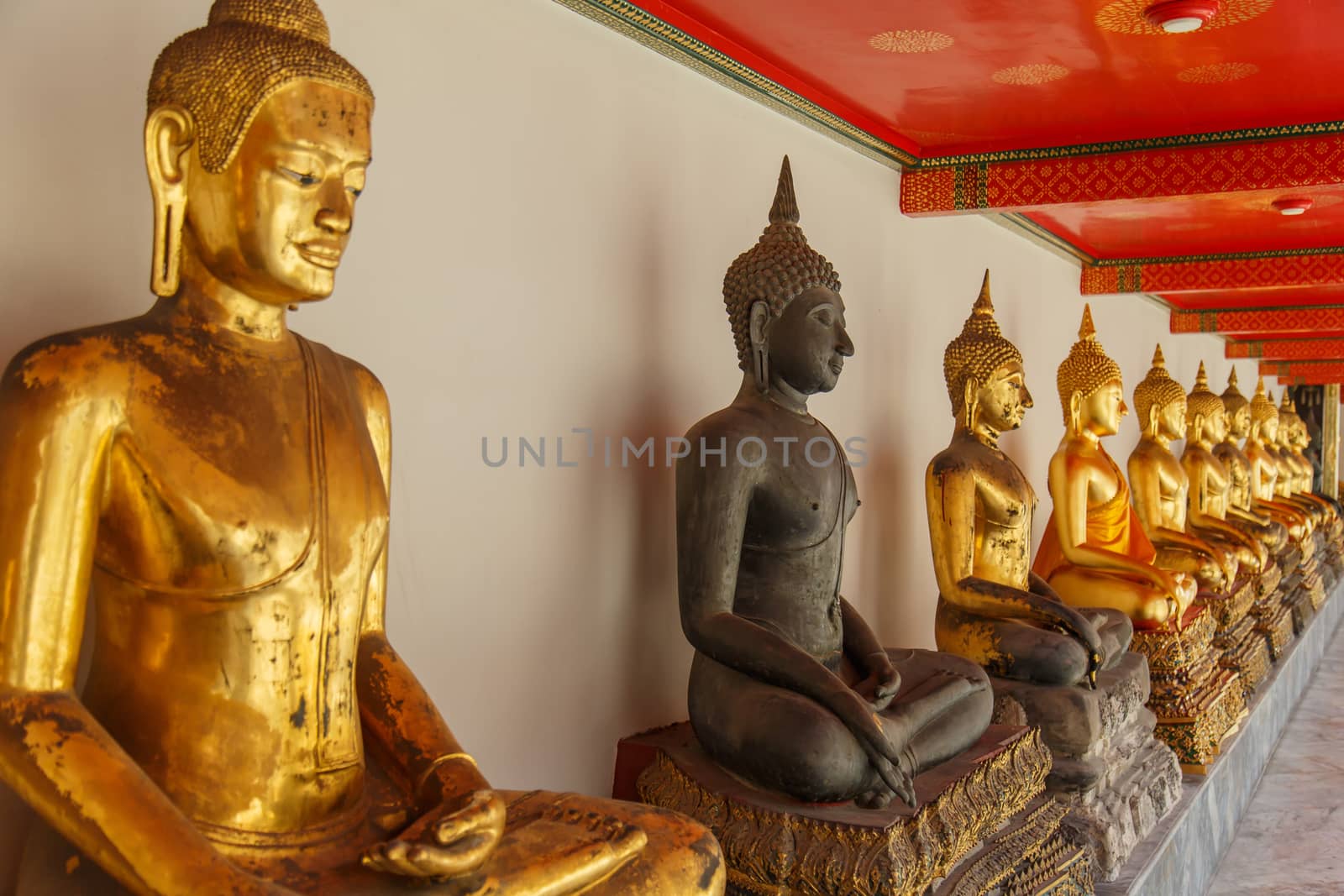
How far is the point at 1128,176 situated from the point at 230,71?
3569 millimetres

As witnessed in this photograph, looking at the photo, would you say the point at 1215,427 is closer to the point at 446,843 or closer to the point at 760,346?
the point at 760,346

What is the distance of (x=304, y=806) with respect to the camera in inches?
72.7

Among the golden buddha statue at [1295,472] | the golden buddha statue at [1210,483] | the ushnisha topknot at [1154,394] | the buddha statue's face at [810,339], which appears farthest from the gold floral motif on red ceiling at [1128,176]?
the golden buddha statue at [1295,472]

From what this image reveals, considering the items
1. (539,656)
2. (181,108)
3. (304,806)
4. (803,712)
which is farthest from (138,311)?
(803,712)

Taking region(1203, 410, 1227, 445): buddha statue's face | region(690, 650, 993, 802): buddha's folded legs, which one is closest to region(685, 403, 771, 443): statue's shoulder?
region(690, 650, 993, 802): buddha's folded legs

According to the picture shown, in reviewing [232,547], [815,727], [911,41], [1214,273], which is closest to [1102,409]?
[1214,273]

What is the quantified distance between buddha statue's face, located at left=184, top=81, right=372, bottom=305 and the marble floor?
406 centimetres

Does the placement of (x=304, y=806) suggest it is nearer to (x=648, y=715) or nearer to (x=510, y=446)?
(x=510, y=446)

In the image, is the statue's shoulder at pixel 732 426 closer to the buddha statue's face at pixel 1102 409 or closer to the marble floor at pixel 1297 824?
the marble floor at pixel 1297 824

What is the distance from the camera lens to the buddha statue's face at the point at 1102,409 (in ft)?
17.9

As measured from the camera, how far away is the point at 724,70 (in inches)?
142

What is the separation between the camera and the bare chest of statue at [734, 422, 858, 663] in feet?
10.0

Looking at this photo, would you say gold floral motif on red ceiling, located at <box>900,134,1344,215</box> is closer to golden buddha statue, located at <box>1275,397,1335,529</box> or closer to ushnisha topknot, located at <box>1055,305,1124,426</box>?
ushnisha topknot, located at <box>1055,305,1124,426</box>

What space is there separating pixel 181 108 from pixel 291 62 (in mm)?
163
